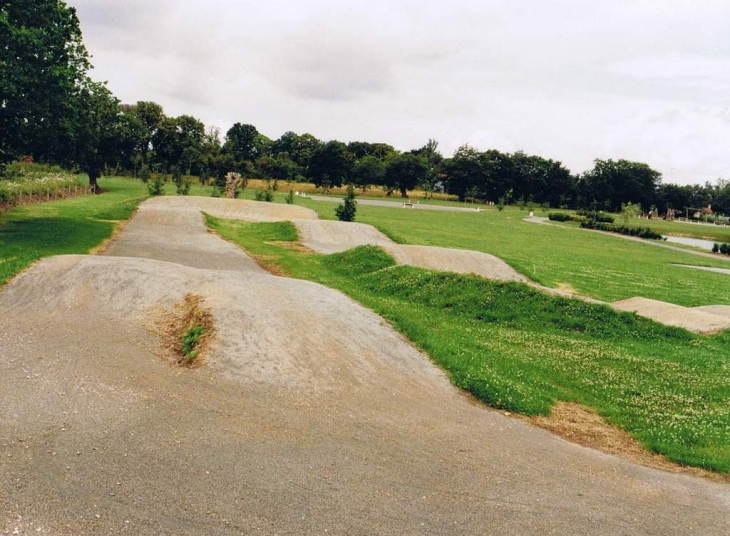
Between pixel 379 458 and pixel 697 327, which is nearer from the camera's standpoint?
pixel 379 458

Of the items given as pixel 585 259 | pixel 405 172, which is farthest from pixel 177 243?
pixel 405 172

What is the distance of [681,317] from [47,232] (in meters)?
26.1

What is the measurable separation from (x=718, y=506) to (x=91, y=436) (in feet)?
27.1

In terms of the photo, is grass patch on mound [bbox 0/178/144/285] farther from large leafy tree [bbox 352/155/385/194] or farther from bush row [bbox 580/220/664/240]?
large leafy tree [bbox 352/155/385/194]

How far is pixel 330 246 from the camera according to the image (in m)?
32.5

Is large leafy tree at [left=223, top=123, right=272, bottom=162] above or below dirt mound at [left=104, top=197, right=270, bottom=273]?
above

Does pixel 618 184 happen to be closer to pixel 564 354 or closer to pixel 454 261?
pixel 454 261

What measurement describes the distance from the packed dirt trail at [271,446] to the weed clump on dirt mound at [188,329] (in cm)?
25

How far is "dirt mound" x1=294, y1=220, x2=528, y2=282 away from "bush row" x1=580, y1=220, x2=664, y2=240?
161 ft

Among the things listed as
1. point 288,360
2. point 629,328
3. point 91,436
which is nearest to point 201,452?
point 91,436

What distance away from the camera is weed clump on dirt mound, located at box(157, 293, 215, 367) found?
32.9 ft

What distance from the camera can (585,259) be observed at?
4284 centimetres

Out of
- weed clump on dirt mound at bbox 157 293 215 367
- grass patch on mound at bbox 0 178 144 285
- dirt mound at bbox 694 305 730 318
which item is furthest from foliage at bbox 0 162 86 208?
dirt mound at bbox 694 305 730 318

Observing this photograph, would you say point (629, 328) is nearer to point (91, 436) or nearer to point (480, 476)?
point (480, 476)
